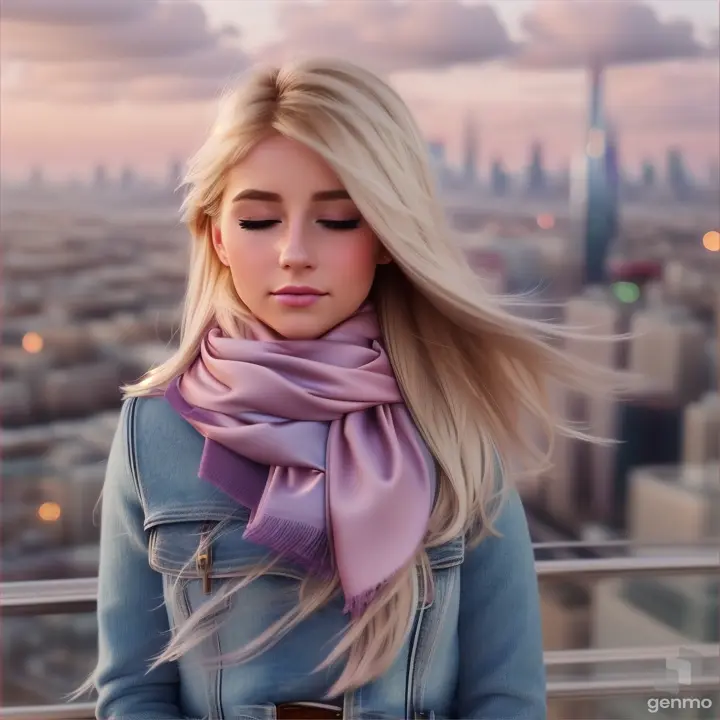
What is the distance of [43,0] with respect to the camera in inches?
67.6

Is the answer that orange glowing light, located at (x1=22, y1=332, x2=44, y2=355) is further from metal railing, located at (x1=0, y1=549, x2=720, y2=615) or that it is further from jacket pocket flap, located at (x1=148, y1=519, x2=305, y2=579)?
jacket pocket flap, located at (x1=148, y1=519, x2=305, y2=579)

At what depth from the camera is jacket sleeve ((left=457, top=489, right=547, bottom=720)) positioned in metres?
1.15

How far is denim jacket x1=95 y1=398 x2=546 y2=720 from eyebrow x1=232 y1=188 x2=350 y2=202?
1.01 ft

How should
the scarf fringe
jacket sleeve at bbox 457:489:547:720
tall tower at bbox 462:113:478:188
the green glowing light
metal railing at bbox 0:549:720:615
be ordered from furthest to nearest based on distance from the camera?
the green glowing light
tall tower at bbox 462:113:478:188
metal railing at bbox 0:549:720:615
jacket sleeve at bbox 457:489:547:720
the scarf fringe

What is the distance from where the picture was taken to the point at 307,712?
43.9 inches

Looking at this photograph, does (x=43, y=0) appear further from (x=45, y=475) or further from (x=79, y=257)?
(x=45, y=475)

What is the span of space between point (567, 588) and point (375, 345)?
1.08 m

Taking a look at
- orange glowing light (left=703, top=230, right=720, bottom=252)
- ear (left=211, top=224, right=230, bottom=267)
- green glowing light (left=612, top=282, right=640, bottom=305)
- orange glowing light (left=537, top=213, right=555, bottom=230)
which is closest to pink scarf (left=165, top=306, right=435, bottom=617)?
ear (left=211, top=224, right=230, bottom=267)

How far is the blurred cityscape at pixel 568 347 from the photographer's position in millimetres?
1765

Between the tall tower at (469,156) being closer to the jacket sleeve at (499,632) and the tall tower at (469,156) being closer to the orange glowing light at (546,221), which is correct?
the orange glowing light at (546,221)

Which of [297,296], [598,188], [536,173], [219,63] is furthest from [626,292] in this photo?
[297,296]

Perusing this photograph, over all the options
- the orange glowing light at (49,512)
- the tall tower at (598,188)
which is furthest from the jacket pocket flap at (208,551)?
the tall tower at (598,188)

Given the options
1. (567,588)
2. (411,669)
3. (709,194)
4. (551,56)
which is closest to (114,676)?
(411,669)

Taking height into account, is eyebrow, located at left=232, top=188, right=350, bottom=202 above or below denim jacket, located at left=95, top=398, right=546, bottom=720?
above
